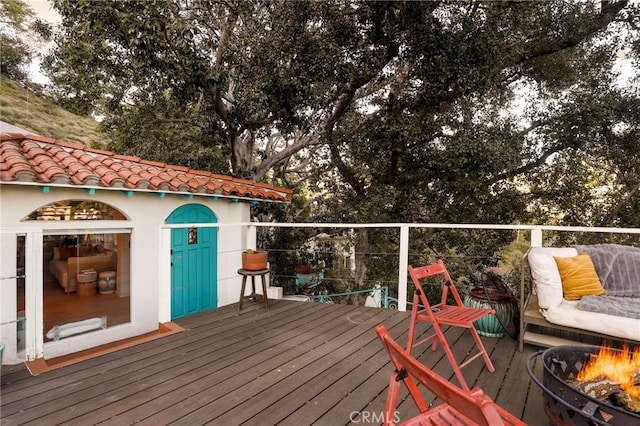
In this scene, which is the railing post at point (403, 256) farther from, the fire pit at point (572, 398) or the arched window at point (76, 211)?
the arched window at point (76, 211)

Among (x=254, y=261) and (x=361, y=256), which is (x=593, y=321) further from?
(x=361, y=256)

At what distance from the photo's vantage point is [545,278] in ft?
8.57

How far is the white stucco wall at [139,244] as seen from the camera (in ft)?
9.68

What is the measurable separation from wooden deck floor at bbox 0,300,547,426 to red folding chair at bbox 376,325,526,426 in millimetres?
570

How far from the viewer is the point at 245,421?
183cm

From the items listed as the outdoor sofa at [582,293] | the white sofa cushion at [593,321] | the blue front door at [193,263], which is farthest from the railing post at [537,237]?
the blue front door at [193,263]

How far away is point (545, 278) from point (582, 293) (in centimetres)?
36

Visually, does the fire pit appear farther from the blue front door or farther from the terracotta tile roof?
the blue front door

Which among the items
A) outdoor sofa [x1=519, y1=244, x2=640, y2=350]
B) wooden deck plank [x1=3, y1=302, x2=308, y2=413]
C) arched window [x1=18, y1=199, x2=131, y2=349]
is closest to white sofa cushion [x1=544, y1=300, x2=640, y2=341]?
outdoor sofa [x1=519, y1=244, x2=640, y2=350]

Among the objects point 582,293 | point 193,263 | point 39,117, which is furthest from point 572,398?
point 39,117

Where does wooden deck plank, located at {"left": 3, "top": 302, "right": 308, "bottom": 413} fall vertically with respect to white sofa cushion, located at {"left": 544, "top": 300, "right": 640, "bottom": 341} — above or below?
below

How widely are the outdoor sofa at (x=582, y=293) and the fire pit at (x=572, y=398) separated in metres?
0.61

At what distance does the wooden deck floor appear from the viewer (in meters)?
1.90
